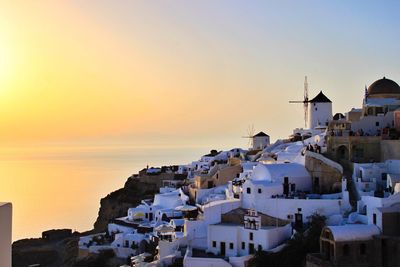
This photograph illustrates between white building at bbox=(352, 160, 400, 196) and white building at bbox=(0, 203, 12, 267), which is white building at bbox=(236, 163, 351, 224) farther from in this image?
white building at bbox=(0, 203, 12, 267)

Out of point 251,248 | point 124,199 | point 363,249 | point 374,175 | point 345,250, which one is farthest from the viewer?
point 124,199

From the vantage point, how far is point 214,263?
2148 cm

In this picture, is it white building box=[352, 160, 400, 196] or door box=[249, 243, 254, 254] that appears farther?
white building box=[352, 160, 400, 196]

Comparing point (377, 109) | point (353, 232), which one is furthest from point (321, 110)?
point (353, 232)

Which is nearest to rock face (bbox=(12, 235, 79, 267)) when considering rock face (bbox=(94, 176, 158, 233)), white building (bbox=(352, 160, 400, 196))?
rock face (bbox=(94, 176, 158, 233))

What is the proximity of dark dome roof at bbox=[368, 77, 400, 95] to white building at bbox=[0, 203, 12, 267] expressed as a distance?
109ft

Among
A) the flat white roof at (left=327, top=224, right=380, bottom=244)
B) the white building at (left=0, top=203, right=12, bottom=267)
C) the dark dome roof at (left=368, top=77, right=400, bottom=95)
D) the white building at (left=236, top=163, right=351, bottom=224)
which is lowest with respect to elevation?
the flat white roof at (left=327, top=224, right=380, bottom=244)

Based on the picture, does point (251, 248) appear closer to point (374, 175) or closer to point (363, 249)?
point (363, 249)

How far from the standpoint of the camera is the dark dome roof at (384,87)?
33.6 m

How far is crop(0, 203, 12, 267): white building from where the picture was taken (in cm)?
299

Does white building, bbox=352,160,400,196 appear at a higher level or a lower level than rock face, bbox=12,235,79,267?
higher

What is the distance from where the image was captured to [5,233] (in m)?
3.05

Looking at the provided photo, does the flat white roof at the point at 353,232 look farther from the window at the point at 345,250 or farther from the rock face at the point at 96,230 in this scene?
the rock face at the point at 96,230

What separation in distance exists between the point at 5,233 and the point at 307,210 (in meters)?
20.7
